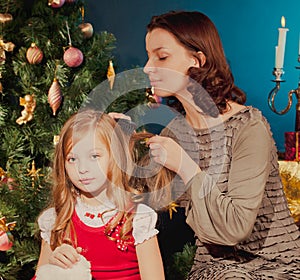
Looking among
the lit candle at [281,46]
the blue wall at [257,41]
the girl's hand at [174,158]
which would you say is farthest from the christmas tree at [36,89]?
the blue wall at [257,41]

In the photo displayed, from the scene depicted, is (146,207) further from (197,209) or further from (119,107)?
(119,107)

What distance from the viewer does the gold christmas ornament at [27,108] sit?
1846 mm

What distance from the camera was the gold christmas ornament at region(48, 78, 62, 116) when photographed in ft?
5.92

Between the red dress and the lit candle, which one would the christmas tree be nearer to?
the red dress

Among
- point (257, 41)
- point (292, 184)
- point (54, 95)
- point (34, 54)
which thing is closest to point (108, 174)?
point (54, 95)

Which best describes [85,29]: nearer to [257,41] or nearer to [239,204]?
[239,204]

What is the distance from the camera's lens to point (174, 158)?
4.71 feet

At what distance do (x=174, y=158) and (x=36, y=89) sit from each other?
0.61 meters

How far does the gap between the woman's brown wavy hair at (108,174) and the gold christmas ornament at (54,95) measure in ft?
1.07

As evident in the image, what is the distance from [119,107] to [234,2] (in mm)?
1048

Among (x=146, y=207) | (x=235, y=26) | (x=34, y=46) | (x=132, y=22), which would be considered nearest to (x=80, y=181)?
(x=146, y=207)

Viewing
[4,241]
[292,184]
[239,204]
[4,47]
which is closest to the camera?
[239,204]

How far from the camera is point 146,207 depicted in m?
1.49

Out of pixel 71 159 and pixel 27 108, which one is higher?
pixel 27 108
